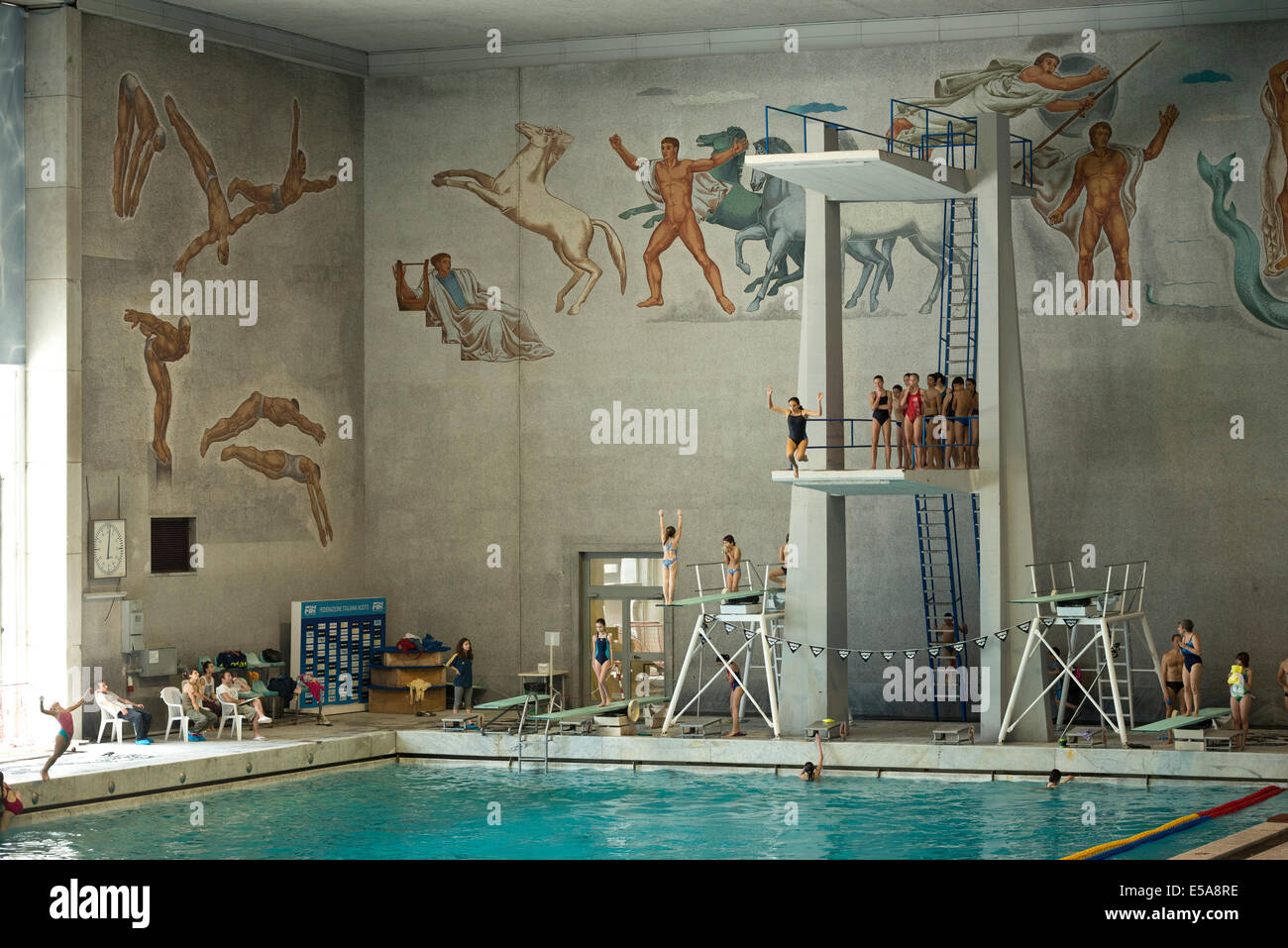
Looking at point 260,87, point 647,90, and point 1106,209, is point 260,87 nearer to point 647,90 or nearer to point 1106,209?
point 647,90

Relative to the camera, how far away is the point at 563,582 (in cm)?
2384

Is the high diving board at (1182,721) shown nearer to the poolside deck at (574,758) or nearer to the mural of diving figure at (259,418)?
the poolside deck at (574,758)

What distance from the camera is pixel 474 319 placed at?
24.2 m

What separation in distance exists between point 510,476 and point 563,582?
1.94m

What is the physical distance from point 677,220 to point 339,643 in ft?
27.8

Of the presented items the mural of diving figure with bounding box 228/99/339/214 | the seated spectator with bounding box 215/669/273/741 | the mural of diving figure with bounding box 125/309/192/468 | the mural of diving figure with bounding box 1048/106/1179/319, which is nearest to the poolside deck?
the seated spectator with bounding box 215/669/273/741

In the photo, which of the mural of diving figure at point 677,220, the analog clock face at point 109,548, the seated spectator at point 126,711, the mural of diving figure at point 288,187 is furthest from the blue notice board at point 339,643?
the mural of diving figure at point 677,220

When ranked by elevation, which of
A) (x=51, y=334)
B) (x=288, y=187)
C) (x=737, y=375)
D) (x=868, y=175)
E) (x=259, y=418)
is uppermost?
(x=288, y=187)

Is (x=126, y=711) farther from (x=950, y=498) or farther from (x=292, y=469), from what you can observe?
(x=950, y=498)

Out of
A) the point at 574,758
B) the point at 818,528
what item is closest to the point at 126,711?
the point at 574,758

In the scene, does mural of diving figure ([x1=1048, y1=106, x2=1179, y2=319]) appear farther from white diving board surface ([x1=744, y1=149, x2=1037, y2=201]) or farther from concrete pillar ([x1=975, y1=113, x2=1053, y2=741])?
concrete pillar ([x1=975, y1=113, x2=1053, y2=741])

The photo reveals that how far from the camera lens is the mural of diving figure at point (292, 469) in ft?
74.3
